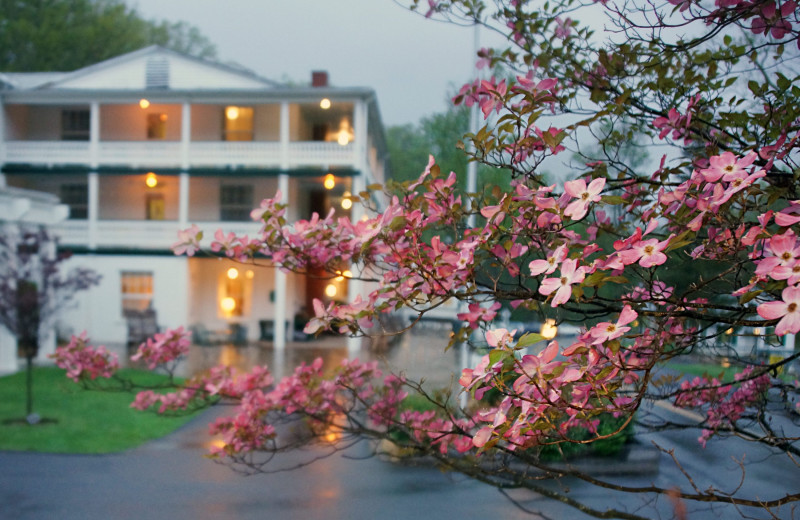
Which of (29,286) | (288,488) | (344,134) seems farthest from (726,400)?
(344,134)

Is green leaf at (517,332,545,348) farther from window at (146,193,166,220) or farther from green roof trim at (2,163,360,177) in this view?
window at (146,193,166,220)

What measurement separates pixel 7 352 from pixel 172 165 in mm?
3647

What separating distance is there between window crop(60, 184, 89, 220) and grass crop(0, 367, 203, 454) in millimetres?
3776

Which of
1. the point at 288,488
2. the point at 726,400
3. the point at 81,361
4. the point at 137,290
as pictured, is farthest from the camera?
the point at 137,290

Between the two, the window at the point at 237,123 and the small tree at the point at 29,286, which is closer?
the small tree at the point at 29,286

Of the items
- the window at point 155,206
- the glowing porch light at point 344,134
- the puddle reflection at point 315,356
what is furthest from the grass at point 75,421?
the glowing porch light at point 344,134

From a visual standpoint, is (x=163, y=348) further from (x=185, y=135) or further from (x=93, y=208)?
(x=93, y=208)

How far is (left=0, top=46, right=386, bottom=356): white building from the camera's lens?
9141mm

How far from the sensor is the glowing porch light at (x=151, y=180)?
931 cm

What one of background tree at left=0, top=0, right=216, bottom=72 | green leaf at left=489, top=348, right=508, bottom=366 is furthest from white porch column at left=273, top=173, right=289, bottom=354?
green leaf at left=489, top=348, right=508, bottom=366

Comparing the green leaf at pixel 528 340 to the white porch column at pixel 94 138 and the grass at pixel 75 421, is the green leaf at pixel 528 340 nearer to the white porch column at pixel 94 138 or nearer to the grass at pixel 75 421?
the grass at pixel 75 421

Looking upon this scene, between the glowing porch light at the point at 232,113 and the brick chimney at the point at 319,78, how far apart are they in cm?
132

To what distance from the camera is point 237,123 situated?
33.4 feet

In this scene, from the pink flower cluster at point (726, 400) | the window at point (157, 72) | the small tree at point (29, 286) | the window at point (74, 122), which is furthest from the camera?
the window at point (74, 122)
